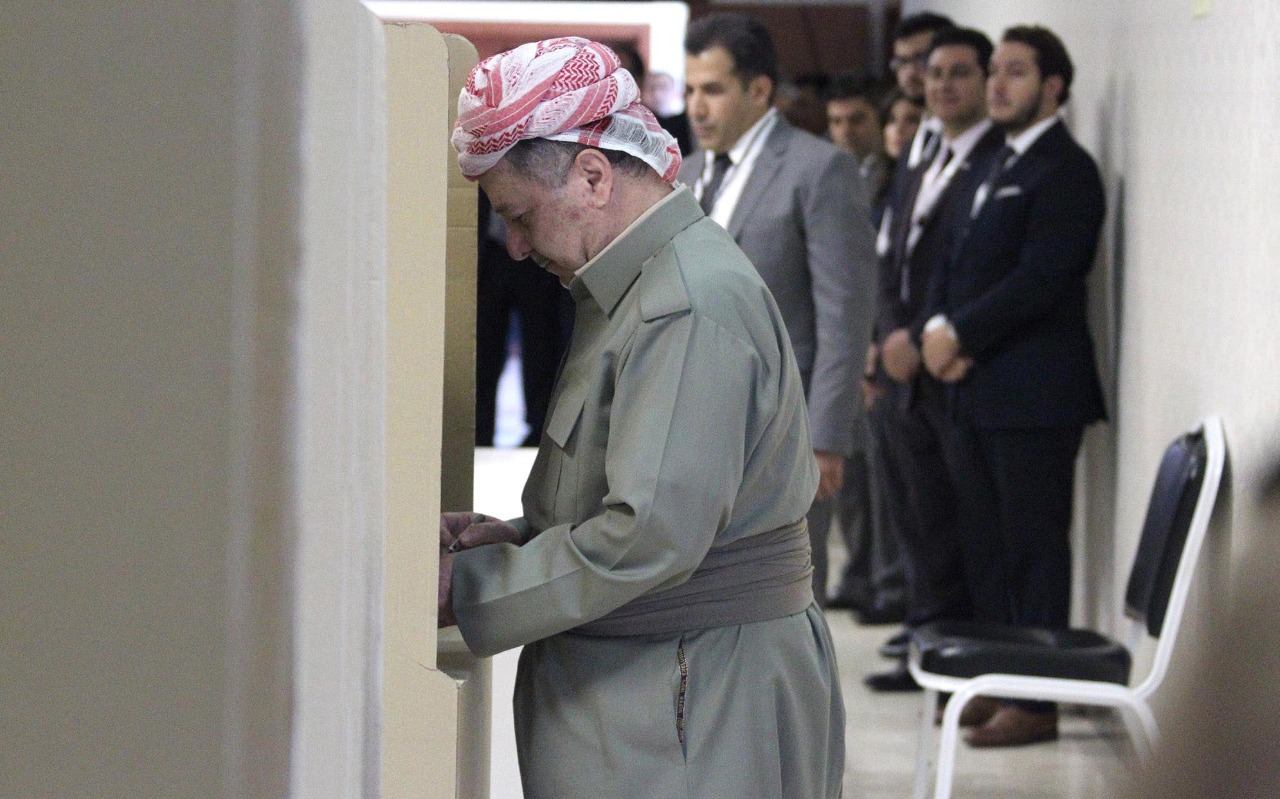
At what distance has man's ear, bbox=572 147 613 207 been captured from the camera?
1.34 metres

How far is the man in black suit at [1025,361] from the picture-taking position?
3.63 metres

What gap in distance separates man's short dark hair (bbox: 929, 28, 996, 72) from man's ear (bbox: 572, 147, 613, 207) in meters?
3.07

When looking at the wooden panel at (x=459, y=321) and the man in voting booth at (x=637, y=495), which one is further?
the wooden panel at (x=459, y=321)

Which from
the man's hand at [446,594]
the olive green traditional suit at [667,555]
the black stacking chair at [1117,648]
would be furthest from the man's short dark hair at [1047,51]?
the man's hand at [446,594]

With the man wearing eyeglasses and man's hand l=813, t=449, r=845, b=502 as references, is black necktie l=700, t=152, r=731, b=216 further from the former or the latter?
the man wearing eyeglasses

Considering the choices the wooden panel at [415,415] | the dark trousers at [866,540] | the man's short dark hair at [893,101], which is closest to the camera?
the wooden panel at [415,415]

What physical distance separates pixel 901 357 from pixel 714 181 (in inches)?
41.9

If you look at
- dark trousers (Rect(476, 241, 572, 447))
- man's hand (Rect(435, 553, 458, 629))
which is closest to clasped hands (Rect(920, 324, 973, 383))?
dark trousers (Rect(476, 241, 572, 447))

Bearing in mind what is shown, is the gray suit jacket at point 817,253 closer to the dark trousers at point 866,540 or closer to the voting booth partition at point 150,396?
the dark trousers at point 866,540

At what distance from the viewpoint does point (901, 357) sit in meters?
3.98

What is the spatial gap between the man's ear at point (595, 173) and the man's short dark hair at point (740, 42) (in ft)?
6.04

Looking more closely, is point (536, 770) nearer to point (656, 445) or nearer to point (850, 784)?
point (656, 445)

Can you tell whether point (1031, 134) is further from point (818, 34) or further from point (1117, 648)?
point (818, 34)

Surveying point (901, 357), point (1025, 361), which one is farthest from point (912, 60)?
point (1025, 361)
